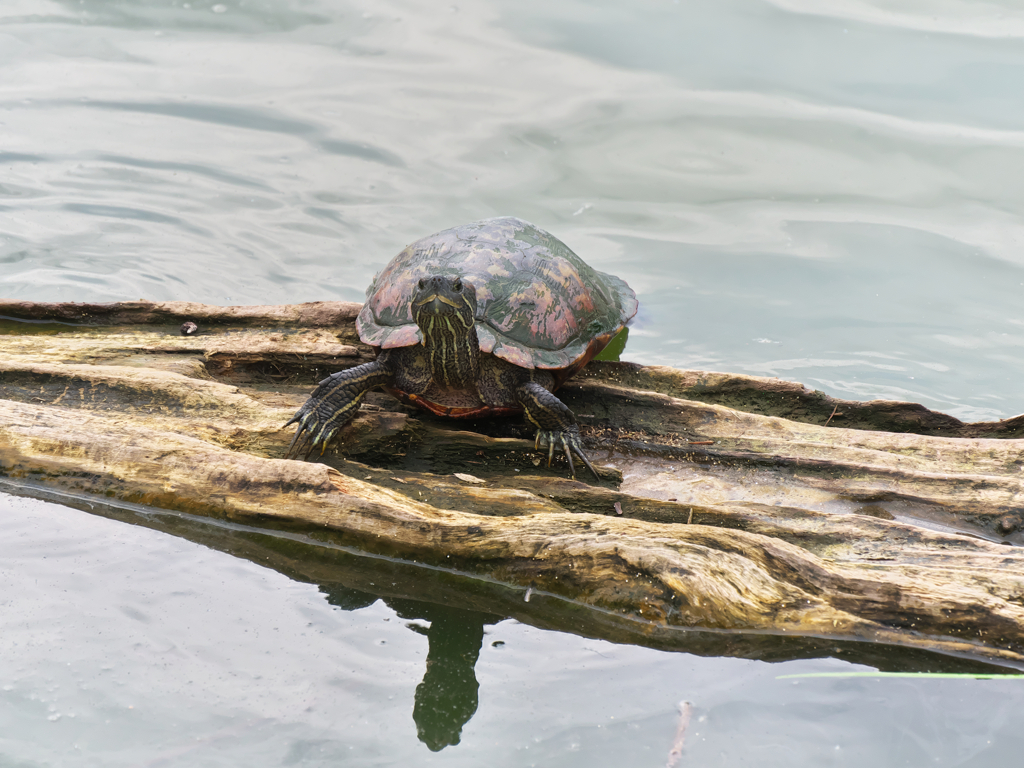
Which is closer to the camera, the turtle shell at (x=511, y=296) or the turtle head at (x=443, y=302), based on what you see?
the turtle head at (x=443, y=302)

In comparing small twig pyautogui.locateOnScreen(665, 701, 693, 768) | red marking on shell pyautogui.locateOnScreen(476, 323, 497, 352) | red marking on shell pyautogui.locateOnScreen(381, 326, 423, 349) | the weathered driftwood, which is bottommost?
small twig pyautogui.locateOnScreen(665, 701, 693, 768)

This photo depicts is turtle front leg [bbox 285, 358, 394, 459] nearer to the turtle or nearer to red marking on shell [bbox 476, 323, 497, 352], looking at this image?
the turtle

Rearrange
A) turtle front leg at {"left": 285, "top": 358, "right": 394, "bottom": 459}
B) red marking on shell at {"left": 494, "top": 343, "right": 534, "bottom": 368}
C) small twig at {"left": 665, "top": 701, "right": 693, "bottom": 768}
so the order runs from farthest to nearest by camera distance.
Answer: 1. red marking on shell at {"left": 494, "top": 343, "right": 534, "bottom": 368}
2. turtle front leg at {"left": 285, "top": 358, "right": 394, "bottom": 459}
3. small twig at {"left": 665, "top": 701, "right": 693, "bottom": 768}

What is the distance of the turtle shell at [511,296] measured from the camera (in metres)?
3.31

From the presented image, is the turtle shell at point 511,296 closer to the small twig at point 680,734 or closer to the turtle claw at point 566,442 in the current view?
the turtle claw at point 566,442

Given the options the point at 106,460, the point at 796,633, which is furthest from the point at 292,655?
the point at 796,633

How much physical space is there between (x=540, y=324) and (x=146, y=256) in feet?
13.6

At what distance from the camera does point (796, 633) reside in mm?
2182

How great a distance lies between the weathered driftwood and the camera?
7.33 ft

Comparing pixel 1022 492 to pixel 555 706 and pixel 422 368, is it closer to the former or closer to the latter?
pixel 555 706

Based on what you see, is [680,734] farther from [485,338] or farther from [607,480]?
[485,338]

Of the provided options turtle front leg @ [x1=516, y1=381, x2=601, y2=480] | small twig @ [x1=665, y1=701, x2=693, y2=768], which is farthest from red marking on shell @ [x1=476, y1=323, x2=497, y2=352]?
small twig @ [x1=665, y1=701, x2=693, y2=768]

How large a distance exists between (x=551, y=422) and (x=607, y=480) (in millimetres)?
333

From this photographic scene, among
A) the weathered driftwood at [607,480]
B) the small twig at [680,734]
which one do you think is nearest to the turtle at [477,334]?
the weathered driftwood at [607,480]
